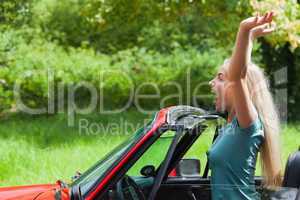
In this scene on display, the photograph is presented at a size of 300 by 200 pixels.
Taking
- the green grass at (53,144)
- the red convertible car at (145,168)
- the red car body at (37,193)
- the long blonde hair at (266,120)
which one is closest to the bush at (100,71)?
the green grass at (53,144)

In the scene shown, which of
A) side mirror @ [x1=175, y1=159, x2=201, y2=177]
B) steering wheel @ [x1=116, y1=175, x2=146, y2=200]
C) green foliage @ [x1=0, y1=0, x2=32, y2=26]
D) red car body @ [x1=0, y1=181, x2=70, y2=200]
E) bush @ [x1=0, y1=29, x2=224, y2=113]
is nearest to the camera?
steering wheel @ [x1=116, y1=175, x2=146, y2=200]

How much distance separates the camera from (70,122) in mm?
11289

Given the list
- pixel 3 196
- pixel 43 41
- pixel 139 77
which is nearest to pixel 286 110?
pixel 139 77

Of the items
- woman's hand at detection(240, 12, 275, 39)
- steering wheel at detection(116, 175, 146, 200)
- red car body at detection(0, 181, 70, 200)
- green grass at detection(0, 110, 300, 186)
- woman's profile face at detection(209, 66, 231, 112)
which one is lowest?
green grass at detection(0, 110, 300, 186)

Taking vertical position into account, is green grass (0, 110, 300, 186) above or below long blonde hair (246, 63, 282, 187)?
below

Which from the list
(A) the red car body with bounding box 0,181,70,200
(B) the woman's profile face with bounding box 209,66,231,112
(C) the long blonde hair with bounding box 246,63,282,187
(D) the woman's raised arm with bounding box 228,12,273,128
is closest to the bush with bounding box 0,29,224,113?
(A) the red car body with bounding box 0,181,70,200

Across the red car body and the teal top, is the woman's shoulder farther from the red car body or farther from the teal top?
the red car body

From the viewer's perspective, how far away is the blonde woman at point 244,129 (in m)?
2.55

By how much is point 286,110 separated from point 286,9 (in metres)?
4.07

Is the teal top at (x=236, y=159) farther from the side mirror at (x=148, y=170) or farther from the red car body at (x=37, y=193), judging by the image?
the red car body at (x=37, y=193)

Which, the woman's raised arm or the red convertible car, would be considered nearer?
the woman's raised arm

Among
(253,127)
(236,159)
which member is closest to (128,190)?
(236,159)

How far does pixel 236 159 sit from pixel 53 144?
6695 mm

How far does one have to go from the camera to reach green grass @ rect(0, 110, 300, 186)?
23.2 ft
